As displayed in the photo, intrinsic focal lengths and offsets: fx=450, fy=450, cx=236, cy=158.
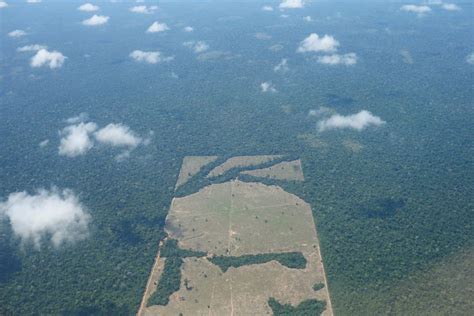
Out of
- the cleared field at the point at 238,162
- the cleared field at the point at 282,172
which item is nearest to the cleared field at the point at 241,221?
the cleared field at the point at 282,172

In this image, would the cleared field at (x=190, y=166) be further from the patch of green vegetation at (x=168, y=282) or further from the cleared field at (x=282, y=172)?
the patch of green vegetation at (x=168, y=282)

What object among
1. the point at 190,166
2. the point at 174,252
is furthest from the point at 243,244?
the point at 190,166

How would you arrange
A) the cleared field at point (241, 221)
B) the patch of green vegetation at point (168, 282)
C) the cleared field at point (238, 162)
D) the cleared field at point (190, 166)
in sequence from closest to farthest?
1. the patch of green vegetation at point (168, 282)
2. the cleared field at point (241, 221)
3. the cleared field at point (190, 166)
4. the cleared field at point (238, 162)

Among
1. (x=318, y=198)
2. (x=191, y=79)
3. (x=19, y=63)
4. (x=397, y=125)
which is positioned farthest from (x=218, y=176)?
(x=19, y=63)

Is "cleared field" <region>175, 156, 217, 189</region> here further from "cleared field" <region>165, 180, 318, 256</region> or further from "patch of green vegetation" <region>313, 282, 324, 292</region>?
"patch of green vegetation" <region>313, 282, 324, 292</region>

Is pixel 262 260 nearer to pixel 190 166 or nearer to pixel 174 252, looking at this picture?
pixel 174 252

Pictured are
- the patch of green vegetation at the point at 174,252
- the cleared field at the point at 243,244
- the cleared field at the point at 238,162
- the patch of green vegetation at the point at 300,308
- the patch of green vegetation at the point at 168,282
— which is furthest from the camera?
the cleared field at the point at 238,162
